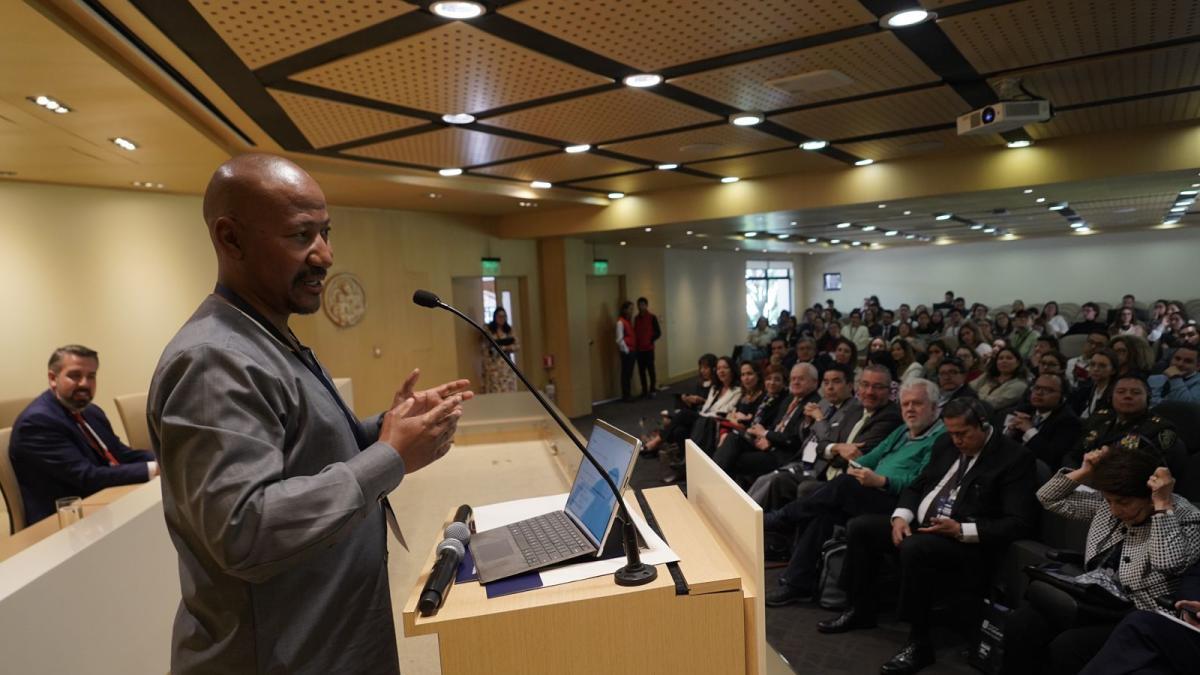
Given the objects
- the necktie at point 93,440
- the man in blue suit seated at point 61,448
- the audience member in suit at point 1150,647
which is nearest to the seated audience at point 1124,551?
A: the audience member in suit at point 1150,647

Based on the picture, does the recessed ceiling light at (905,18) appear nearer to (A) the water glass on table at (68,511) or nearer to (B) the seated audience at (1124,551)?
(B) the seated audience at (1124,551)

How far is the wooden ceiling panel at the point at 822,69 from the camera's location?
105 inches

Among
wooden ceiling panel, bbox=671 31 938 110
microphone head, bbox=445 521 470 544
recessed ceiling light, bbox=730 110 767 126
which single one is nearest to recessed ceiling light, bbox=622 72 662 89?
wooden ceiling panel, bbox=671 31 938 110

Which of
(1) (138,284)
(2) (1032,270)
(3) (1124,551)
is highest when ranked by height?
(2) (1032,270)

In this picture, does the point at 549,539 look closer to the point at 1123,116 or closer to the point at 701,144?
the point at 701,144

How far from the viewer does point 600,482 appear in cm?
136

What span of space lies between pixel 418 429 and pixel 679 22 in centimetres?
189

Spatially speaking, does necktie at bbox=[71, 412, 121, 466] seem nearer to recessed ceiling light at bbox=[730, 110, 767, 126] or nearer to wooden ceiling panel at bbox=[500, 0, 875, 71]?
wooden ceiling panel at bbox=[500, 0, 875, 71]

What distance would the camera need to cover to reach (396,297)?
7.10 m

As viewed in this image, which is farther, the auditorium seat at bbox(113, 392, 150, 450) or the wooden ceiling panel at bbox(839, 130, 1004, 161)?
the wooden ceiling panel at bbox(839, 130, 1004, 161)

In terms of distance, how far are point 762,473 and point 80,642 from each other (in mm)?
3798

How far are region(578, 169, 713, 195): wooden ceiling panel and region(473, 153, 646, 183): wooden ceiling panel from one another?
368 millimetres

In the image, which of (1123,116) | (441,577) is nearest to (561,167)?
(1123,116)

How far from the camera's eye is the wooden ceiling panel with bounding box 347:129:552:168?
13.2 feet
